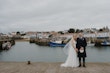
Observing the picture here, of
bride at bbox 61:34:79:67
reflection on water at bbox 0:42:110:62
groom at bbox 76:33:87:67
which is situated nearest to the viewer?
groom at bbox 76:33:87:67

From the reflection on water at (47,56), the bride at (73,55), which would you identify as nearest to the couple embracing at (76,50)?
the bride at (73,55)

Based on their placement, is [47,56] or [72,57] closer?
[72,57]

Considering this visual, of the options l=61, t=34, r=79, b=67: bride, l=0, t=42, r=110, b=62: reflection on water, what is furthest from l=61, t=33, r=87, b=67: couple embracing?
l=0, t=42, r=110, b=62: reflection on water

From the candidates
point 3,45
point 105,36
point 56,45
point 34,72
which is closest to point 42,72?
point 34,72

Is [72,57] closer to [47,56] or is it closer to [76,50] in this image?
[76,50]

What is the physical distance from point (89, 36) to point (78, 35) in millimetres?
100450

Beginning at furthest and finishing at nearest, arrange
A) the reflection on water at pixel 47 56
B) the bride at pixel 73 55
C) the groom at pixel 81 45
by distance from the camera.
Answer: the reflection on water at pixel 47 56 → the bride at pixel 73 55 → the groom at pixel 81 45

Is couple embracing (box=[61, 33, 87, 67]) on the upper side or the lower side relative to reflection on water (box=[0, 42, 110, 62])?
upper

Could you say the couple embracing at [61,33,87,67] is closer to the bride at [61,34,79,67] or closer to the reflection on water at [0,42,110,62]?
the bride at [61,34,79,67]

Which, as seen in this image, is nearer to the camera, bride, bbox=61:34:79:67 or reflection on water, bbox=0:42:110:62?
bride, bbox=61:34:79:67

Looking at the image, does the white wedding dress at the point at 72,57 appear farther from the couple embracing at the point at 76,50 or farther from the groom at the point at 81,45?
the groom at the point at 81,45

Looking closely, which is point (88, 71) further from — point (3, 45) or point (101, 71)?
point (3, 45)

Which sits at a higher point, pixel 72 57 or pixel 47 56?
pixel 72 57

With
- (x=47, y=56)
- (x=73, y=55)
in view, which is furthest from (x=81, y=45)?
(x=47, y=56)
